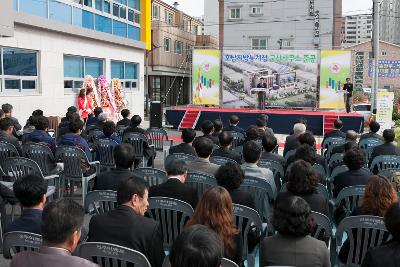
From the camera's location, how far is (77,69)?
1761 centimetres

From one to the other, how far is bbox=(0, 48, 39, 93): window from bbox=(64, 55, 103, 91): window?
185cm

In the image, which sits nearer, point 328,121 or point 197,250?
point 197,250

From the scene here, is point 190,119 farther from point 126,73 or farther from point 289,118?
point 289,118

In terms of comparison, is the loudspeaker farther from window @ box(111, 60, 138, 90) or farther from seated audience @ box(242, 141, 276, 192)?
seated audience @ box(242, 141, 276, 192)

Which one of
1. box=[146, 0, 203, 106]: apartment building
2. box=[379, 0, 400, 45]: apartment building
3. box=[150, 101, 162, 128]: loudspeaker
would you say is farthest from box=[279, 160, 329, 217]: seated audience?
box=[379, 0, 400, 45]: apartment building

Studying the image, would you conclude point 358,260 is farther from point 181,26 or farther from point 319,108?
point 181,26

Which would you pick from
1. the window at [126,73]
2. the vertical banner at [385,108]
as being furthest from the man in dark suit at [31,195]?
the window at [126,73]

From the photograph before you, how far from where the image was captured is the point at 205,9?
55031 mm

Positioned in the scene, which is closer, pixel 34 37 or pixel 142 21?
pixel 34 37

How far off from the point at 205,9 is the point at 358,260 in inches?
2101

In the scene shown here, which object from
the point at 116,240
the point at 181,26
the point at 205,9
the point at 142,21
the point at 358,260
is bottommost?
the point at 358,260

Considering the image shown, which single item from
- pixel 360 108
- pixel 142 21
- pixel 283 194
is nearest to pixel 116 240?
pixel 283 194

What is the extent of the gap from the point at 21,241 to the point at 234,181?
1.95 m

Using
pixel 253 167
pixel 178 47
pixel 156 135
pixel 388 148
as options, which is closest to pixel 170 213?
pixel 253 167
